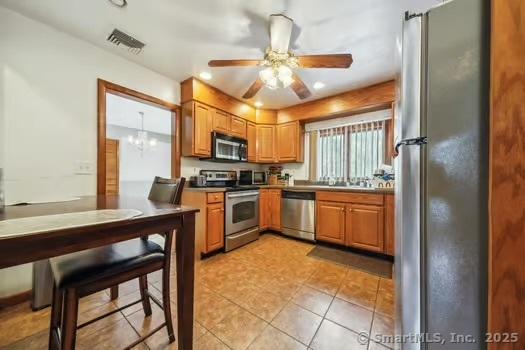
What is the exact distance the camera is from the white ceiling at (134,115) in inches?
143

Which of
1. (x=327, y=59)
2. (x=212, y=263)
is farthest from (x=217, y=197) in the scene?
(x=327, y=59)

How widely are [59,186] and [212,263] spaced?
5.56ft

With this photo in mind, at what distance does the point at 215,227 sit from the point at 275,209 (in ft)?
3.97

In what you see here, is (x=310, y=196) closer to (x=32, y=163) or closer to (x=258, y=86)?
(x=258, y=86)

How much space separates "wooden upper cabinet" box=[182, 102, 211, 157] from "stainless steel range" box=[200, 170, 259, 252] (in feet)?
1.49

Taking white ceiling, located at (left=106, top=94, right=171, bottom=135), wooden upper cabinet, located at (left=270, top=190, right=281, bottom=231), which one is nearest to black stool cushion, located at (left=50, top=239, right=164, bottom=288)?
wooden upper cabinet, located at (left=270, top=190, right=281, bottom=231)

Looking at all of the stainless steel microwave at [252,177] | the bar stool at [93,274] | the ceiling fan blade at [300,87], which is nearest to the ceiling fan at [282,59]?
the ceiling fan blade at [300,87]

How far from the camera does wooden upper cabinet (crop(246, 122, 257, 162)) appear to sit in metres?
3.55

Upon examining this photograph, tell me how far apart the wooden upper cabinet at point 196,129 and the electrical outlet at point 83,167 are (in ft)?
3.46

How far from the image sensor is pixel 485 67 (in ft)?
1.84

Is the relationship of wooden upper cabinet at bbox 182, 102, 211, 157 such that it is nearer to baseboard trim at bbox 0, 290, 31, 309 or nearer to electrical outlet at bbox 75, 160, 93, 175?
electrical outlet at bbox 75, 160, 93, 175

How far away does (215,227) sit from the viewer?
98.5 inches

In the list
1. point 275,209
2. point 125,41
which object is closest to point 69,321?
point 125,41

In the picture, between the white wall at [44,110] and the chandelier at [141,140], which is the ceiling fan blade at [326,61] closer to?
the white wall at [44,110]
